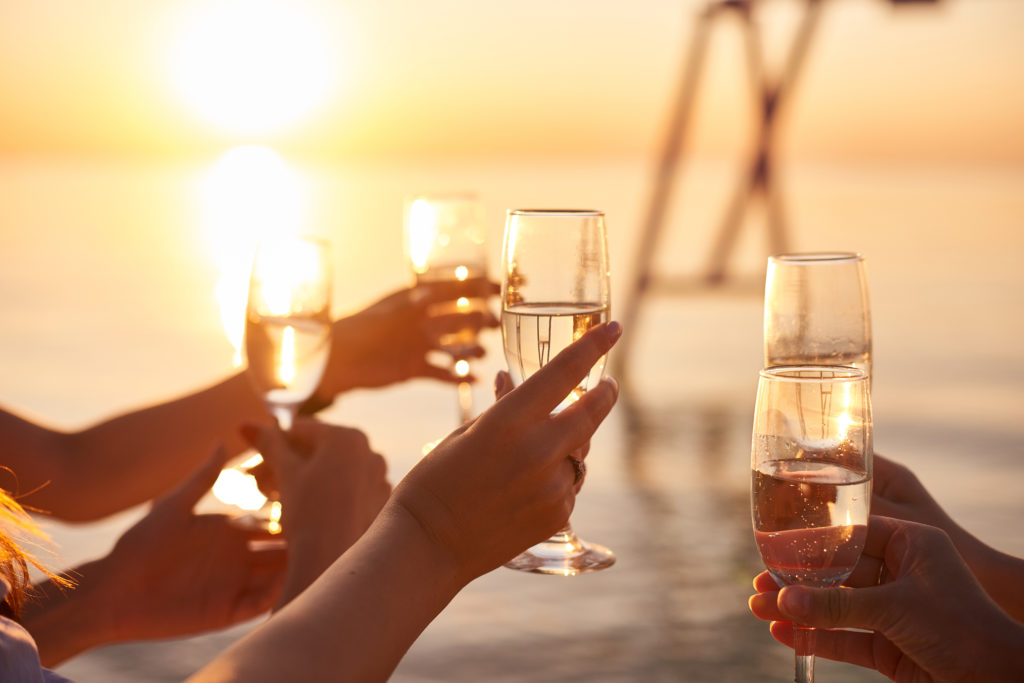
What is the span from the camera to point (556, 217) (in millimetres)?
1397

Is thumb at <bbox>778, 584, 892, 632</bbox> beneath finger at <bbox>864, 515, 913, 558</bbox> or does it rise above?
beneath

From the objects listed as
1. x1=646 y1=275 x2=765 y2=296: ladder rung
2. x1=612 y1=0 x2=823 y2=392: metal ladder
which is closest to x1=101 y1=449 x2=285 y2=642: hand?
x1=612 y1=0 x2=823 y2=392: metal ladder

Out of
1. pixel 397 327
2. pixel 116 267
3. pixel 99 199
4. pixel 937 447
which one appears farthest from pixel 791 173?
pixel 397 327

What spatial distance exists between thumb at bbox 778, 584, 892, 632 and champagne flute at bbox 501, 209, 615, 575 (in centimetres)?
36

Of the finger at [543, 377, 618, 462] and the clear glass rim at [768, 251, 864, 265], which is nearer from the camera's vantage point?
the finger at [543, 377, 618, 462]

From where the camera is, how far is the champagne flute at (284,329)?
169cm

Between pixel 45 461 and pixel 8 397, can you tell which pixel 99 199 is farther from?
pixel 45 461

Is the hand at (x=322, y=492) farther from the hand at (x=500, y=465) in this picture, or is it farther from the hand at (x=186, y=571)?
the hand at (x=500, y=465)

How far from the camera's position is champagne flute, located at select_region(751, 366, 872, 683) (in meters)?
1.12

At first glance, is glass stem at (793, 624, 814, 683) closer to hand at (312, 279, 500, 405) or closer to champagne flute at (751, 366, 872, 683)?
champagne flute at (751, 366, 872, 683)

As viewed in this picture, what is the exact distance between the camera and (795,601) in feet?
3.57

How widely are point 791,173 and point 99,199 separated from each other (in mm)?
23276

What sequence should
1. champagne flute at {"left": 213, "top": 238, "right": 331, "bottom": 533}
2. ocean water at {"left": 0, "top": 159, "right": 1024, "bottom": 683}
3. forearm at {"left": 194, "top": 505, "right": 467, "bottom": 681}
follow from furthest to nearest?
ocean water at {"left": 0, "top": 159, "right": 1024, "bottom": 683}
champagne flute at {"left": 213, "top": 238, "right": 331, "bottom": 533}
forearm at {"left": 194, "top": 505, "right": 467, "bottom": 681}

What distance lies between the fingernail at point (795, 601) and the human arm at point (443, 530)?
23 cm
